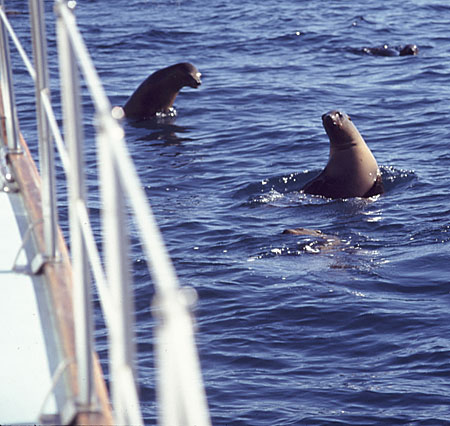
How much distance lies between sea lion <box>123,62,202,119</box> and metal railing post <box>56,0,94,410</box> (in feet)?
39.4

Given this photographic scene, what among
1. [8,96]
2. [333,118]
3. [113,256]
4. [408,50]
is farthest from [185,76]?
[113,256]

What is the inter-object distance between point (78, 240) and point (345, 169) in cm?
835

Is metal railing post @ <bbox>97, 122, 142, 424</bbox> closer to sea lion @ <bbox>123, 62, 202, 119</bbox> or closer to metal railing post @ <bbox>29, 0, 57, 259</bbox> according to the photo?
metal railing post @ <bbox>29, 0, 57, 259</bbox>

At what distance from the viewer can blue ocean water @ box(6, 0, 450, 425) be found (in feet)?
20.5

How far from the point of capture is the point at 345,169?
426 inches

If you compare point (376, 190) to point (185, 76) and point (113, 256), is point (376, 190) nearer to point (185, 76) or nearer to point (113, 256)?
point (185, 76)

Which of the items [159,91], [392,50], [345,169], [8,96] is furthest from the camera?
[392,50]

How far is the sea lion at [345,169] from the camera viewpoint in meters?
10.6

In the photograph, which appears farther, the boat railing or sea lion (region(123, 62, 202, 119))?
sea lion (region(123, 62, 202, 119))

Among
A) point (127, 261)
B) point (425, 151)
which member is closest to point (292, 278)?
point (425, 151)

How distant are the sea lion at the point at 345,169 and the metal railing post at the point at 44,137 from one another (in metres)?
7.10

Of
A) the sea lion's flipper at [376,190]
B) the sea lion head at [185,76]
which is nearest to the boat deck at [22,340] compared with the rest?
the sea lion's flipper at [376,190]

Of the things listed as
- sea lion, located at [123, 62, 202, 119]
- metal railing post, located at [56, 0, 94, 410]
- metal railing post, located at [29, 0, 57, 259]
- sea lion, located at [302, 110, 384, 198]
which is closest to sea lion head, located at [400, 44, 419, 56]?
sea lion, located at [123, 62, 202, 119]

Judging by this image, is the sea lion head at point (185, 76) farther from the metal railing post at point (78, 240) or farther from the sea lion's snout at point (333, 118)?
the metal railing post at point (78, 240)
